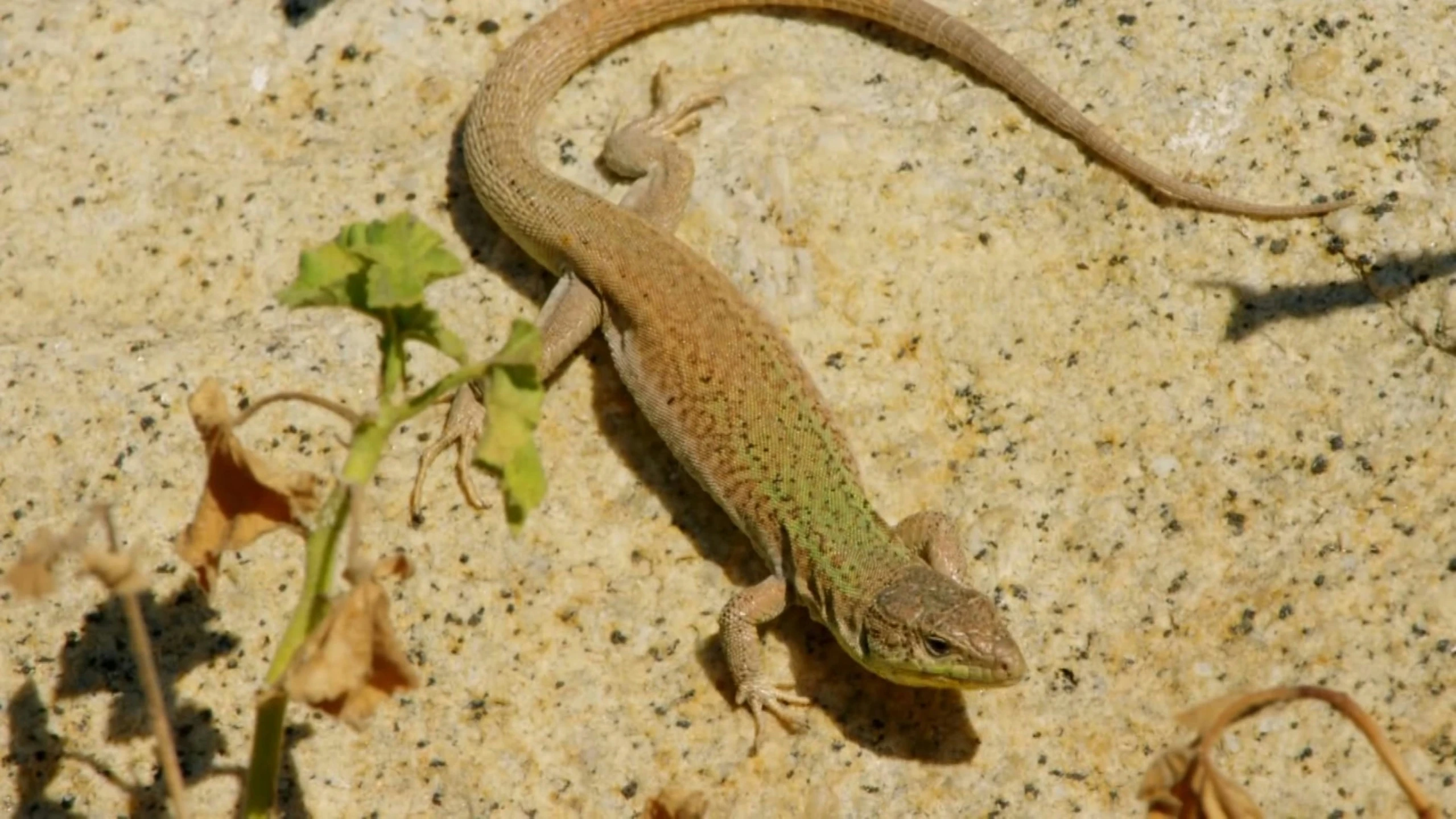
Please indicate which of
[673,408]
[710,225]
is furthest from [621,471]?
[710,225]

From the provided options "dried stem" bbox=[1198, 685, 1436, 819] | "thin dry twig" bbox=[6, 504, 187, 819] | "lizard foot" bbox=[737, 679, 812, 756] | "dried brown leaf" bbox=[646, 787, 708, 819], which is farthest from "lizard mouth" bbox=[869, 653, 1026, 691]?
"thin dry twig" bbox=[6, 504, 187, 819]

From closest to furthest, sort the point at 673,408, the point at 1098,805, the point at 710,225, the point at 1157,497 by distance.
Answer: the point at 1098,805
the point at 1157,497
the point at 673,408
the point at 710,225

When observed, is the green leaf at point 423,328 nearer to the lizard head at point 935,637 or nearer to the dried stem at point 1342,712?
the dried stem at point 1342,712

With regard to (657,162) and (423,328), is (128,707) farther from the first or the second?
(657,162)

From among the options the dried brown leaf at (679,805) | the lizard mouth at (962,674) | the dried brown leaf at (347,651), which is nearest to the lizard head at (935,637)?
the lizard mouth at (962,674)

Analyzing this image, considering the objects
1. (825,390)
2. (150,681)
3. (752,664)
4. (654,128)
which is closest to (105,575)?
(150,681)

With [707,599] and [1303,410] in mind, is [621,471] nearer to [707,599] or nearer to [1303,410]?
[707,599]

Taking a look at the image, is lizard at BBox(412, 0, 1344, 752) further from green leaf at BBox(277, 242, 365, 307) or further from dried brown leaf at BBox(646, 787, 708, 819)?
green leaf at BBox(277, 242, 365, 307)
